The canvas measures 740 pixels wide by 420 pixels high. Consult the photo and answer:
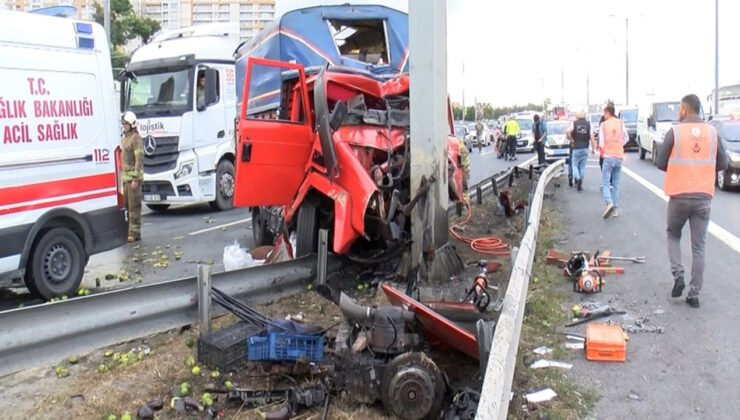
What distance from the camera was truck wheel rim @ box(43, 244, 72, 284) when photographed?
22.0 ft

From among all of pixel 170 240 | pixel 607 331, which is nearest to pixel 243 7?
pixel 170 240

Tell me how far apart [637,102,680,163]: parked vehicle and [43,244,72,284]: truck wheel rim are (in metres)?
20.5

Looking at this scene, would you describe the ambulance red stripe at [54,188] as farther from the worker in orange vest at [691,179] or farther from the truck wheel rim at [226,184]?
the truck wheel rim at [226,184]

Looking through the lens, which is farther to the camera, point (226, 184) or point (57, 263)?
point (226, 184)

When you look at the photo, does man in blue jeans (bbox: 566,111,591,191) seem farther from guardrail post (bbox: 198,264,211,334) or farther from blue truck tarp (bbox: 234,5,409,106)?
guardrail post (bbox: 198,264,211,334)

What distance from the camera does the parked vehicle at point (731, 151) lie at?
48.0 feet

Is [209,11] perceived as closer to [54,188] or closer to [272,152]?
[54,188]

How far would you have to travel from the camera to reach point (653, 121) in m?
23.7

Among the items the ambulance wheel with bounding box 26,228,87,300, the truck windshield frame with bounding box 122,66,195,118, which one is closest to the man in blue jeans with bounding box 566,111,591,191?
the truck windshield frame with bounding box 122,66,195,118

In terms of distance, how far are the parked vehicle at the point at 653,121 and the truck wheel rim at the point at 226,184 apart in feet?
50.5

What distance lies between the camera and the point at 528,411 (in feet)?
12.7

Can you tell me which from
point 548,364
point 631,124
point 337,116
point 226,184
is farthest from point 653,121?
point 548,364

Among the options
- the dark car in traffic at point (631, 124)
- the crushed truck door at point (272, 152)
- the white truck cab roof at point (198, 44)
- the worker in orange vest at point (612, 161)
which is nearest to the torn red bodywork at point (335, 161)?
the crushed truck door at point (272, 152)

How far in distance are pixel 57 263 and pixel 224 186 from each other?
740cm
